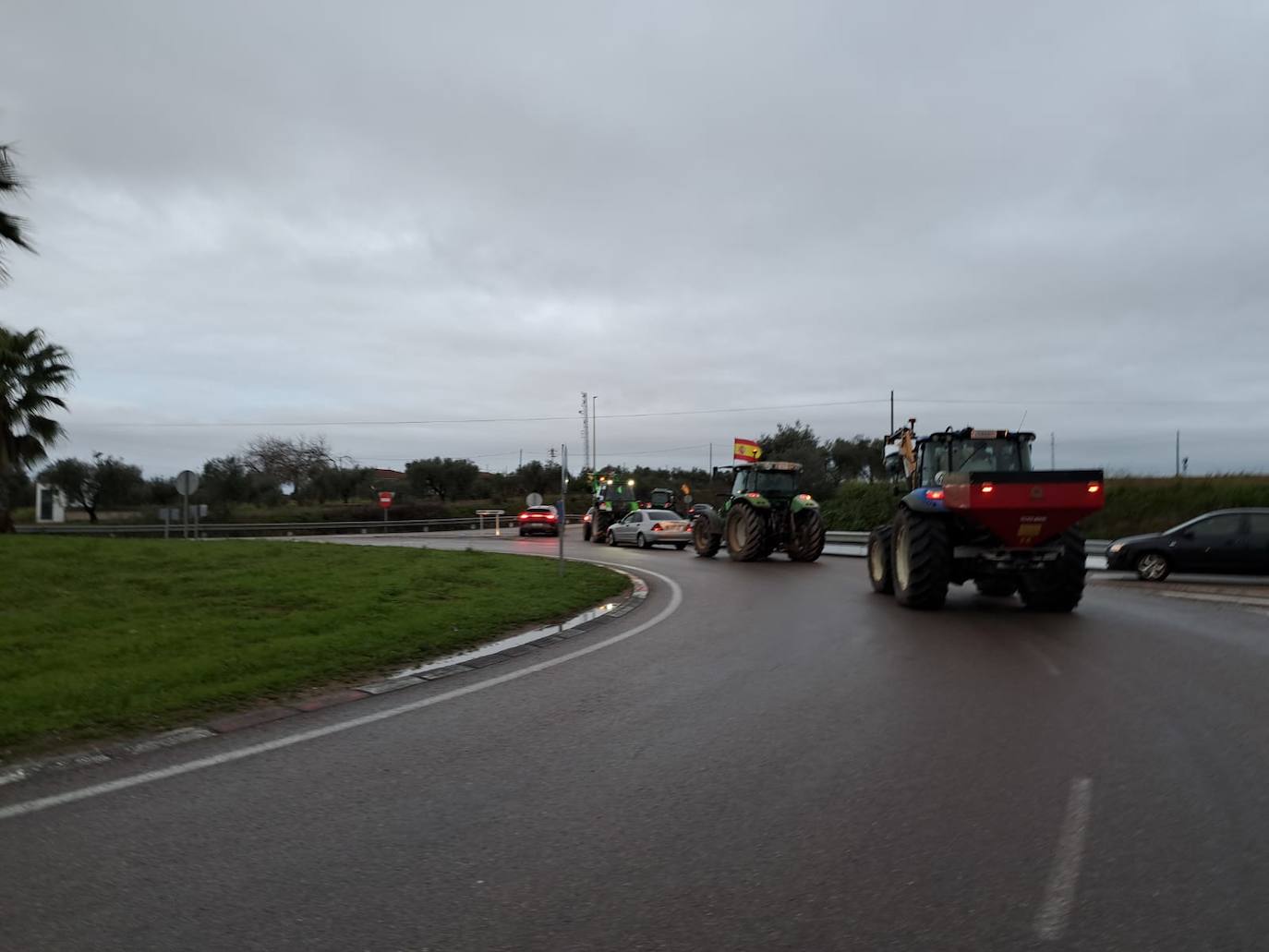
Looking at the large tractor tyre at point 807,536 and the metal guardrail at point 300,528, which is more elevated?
the large tractor tyre at point 807,536

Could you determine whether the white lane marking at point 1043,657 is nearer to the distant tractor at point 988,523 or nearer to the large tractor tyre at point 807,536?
Result: the distant tractor at point 988,523

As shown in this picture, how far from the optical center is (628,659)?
9.26 meters

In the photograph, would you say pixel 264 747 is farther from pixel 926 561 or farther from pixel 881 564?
pixel 881 564

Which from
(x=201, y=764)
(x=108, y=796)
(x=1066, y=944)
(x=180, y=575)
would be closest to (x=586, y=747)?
(x=201, y=764)

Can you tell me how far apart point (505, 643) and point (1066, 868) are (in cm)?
727

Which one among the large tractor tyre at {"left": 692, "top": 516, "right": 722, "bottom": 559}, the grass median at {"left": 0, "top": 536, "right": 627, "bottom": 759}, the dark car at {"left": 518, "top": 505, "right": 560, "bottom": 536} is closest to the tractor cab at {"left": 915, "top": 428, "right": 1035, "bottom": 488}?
the grass median at {"left": 0, "top": 536, "right": 627, "bottom": 759}

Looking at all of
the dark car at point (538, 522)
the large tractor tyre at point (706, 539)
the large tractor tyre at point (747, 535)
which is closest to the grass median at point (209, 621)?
the large tractor tyre at point (747, 535)

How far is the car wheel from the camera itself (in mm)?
17438

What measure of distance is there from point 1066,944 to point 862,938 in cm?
74

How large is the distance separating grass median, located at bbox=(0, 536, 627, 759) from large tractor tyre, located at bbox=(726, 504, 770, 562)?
5.52 m

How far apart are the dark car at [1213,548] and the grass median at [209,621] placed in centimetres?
1023

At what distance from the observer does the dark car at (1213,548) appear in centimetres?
1673

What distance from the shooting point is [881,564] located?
49.6ft

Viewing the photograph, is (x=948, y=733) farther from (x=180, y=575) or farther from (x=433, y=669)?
(x=180, y=575)
